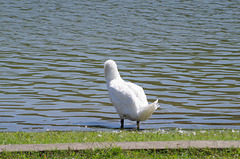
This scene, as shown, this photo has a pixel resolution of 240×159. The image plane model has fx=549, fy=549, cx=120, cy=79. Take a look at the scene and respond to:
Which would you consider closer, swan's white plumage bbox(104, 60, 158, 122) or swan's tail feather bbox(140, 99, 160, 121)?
swan's tail feather bbox(140, 99, 160, 121)

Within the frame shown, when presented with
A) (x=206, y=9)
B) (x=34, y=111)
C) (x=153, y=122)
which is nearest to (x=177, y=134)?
(x=153, y=122)

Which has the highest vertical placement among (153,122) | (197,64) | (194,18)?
(194,18)

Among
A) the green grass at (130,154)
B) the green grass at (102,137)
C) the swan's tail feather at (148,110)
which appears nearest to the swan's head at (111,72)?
the swan's tail feather at (148,110)

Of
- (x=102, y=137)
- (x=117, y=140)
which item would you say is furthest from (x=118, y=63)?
(x=117, y=140)

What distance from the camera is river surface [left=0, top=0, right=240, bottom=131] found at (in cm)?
1184

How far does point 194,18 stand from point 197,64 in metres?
12.9

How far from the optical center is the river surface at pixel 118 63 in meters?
11.8

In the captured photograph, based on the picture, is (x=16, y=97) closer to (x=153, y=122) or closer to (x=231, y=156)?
(x=153, y=122)

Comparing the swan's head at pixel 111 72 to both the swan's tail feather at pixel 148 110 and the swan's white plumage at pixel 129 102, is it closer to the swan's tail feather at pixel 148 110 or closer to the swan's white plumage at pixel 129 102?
the swan's white plumage at pixel 129 102

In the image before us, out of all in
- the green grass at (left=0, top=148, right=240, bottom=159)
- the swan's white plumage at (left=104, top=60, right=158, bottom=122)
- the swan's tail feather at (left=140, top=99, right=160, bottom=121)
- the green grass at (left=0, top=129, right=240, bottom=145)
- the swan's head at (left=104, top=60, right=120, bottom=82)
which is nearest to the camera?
the green grass at (left=0, top=148, right=240, bottom=159)

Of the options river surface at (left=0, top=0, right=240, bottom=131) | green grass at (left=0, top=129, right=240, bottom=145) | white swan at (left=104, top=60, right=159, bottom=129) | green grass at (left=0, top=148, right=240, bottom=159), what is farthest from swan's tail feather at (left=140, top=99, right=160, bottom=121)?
green grass at (left=0, top=148, right=240, bottom=159)

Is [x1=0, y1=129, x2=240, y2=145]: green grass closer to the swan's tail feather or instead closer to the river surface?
the river surface

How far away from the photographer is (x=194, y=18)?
29891 mm

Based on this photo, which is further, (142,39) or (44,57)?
(142,39)
